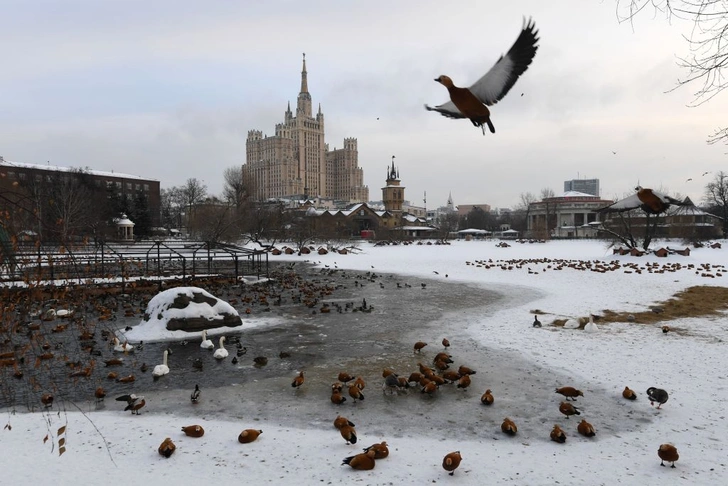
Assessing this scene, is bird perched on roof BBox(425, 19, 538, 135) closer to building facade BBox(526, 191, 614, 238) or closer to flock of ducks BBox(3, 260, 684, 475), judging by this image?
flock of ducks BBox(3, 260, 684, 475)

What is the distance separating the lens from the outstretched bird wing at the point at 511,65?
4238mm

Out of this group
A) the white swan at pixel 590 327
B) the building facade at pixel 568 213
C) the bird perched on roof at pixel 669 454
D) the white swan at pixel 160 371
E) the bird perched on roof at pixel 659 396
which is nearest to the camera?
the bird perched on roof at pixel 669 454

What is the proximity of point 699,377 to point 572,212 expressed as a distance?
370 feet

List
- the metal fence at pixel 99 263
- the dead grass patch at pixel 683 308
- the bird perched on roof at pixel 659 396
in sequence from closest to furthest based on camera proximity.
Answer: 1. the metal fence at pixel 99 263
2. the bird perched on roof at pixel 659 396
3. the dead grass patch at pixel 683 308

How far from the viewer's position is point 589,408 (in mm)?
7059

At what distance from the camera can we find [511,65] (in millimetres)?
4270

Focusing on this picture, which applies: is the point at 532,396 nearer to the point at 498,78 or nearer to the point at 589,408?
the point at 589,408

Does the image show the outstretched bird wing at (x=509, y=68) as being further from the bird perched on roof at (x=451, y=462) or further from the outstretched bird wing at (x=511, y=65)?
the bird perched on roof at (x=451, y=462)

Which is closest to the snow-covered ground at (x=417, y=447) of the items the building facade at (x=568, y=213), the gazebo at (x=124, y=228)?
the gazebo at (x=124, y=228)

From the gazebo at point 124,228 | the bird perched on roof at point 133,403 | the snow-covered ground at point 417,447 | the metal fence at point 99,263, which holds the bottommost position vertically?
the snow-covered ground at point 417,447

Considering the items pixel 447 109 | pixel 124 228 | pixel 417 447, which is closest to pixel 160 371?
pixel 417 447

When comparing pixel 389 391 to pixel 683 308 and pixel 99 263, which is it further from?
pixel 99 263

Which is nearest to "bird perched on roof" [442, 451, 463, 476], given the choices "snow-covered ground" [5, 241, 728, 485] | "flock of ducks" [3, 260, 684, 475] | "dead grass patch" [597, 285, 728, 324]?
"flock of ducks" [3, 260, 684, 475]

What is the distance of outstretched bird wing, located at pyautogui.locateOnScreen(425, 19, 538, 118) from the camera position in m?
4.24
